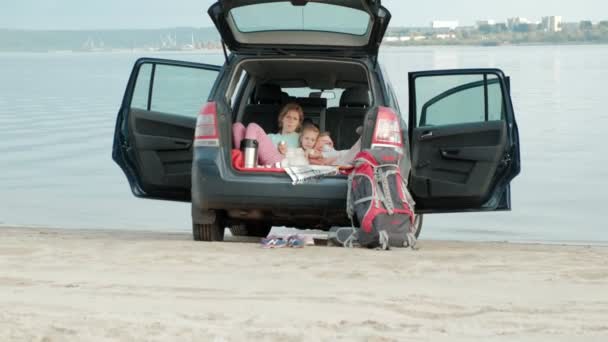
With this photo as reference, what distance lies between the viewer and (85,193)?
51.9 ft

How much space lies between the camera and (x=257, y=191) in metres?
8.64

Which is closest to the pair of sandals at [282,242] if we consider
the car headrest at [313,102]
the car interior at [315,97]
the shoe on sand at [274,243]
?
the shoe on sand at [274,243]

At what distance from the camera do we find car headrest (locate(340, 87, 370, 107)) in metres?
9.93

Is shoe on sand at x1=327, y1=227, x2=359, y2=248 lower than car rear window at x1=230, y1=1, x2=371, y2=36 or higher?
lower

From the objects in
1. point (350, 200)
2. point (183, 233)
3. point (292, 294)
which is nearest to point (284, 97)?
point (350, 200)

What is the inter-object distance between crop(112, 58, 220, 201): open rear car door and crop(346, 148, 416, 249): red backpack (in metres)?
1.51

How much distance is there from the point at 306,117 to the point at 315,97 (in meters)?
0.16

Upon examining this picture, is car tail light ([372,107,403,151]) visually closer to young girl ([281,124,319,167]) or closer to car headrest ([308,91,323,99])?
young girl ([281,124,319,167])

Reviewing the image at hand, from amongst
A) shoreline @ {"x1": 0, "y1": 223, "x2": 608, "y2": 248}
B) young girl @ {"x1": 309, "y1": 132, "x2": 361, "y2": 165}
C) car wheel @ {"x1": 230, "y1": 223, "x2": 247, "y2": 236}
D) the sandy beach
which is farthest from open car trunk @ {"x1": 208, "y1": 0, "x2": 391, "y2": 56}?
shoreline @ {"x1": 0, "y1": 223, "x2": 608, "y2": 248}

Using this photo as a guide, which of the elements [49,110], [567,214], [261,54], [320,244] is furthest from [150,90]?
[49,110]

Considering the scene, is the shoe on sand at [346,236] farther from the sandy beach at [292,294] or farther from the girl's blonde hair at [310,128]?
the girl's blonde hair at [310,128]

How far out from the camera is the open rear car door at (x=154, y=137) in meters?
9.64

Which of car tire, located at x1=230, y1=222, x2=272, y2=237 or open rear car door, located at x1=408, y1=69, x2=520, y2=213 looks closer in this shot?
open rear car door, located at x1=408, y1=69, x2=520, y2=213

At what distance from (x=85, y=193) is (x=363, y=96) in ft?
21.6
